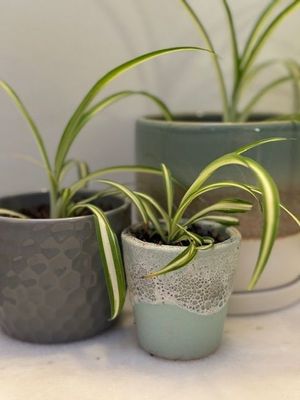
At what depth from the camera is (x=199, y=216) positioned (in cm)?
49

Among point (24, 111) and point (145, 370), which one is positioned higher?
point (24, 111)

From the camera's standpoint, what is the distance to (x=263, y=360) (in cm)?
48

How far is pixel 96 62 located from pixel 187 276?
331 mm

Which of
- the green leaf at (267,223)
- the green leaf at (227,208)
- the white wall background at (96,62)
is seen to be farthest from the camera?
the white wall background at (96,62)

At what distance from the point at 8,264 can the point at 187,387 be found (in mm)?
193

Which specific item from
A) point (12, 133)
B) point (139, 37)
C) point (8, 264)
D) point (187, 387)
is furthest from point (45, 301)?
point (139, 37)

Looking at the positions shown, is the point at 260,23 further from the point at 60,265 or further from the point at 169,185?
the point at 60,265

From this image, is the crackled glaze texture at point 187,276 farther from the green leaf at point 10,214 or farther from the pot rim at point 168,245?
the green leaf at point 10,214

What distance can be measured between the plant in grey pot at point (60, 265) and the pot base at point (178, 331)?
35 mm

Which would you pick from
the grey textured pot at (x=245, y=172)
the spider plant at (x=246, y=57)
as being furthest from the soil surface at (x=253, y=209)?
the spider plant at (x=246, y=57)

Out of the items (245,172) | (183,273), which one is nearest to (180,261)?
(183,273)

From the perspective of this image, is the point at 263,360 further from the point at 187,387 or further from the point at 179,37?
the point at 179,37

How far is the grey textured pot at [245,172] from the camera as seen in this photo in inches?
20.3

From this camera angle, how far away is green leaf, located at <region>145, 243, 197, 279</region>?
1.37 feet
